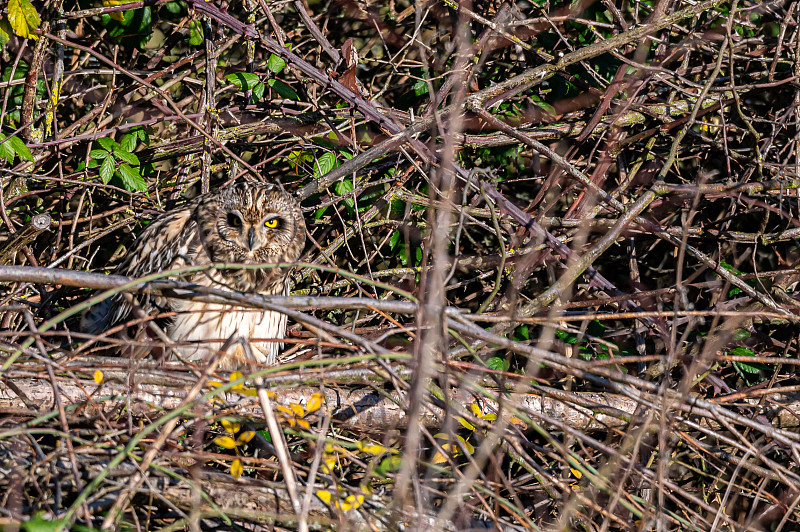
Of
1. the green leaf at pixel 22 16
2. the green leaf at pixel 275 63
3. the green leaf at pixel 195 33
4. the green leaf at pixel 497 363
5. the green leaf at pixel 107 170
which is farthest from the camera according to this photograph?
the green leaf at pixel 195 33

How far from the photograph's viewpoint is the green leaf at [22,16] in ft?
9.74

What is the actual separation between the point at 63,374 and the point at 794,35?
362cm

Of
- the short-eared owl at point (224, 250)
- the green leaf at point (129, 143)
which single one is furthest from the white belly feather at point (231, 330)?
the green leaf at point (129, 143)

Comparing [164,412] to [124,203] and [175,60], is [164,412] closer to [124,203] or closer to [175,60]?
[124,203]

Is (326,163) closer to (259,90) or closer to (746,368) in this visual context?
(259,90)

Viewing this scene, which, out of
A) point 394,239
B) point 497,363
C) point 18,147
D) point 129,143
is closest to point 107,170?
point 129,143

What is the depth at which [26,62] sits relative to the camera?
12.1 ft

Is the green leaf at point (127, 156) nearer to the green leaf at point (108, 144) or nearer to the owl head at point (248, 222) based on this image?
the green leaf at point (108, 144)

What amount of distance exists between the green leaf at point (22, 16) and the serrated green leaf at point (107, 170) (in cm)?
61

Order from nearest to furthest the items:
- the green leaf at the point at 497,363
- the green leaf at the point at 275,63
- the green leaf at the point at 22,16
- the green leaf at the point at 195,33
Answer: the green leaf at the point at 22,16
the green leaf at the point at 497,363
the green leaf at the point at 275,63
the green leaf at the point at 195,33

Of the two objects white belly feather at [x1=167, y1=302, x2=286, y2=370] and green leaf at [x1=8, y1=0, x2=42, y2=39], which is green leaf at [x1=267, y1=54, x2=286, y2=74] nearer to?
green leaf at [x1=8, y1=0, x2=42, y2=39]

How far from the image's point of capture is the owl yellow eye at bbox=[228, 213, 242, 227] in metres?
3.35

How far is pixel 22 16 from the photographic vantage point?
3.00 meters

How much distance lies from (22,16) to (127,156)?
0.70 meters
